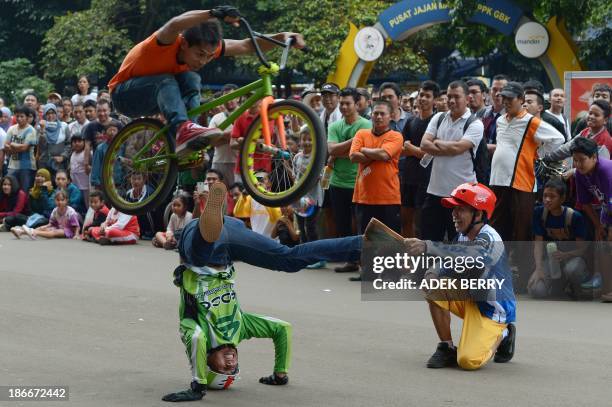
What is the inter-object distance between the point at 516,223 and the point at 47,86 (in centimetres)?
1904

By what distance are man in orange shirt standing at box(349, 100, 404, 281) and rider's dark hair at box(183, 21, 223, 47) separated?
13.7 feet

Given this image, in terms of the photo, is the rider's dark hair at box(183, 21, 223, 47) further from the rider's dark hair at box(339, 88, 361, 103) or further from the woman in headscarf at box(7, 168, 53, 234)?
the woman in headscarf at box(7, 168, 53, 234)

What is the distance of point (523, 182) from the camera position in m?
11.2

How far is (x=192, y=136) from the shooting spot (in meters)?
7.83

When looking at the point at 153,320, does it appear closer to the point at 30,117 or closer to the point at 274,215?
the point at 274,215

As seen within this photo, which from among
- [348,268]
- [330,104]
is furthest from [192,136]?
[330,104]

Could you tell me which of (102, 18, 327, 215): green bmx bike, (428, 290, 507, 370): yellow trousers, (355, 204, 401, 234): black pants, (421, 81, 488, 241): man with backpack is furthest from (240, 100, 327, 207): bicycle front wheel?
(355, 204, 401, 234): black pants

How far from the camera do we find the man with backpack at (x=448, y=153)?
1138 cm

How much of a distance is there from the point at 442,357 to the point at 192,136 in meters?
2.63

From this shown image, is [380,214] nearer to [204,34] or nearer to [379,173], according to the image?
[379,173]

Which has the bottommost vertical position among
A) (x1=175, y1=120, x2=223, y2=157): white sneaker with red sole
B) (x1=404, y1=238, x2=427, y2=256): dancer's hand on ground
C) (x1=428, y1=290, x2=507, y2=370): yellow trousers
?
(x1=428, y1=290, x2=507, y2=370): yellow trousers

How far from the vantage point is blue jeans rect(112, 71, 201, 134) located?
787 cm

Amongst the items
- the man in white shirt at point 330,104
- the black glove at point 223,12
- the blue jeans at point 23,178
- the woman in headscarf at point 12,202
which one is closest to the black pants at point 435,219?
the man in white shirt at point 330,104

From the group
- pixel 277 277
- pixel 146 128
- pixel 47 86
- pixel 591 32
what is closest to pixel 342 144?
pixel 277 277
